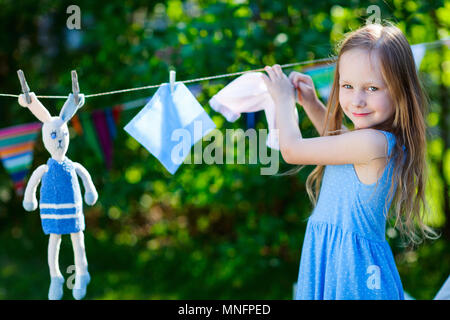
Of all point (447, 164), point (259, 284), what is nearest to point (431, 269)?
point (447, 164)

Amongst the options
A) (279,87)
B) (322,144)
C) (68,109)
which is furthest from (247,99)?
(68,109)

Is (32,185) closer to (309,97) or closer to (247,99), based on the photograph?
(247,99)

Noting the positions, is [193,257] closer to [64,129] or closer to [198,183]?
[198,183]

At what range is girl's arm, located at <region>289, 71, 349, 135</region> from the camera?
1.84 m

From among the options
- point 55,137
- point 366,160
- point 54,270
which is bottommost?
point 54,270

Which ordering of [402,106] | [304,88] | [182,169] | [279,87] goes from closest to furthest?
[402,106] → [279,87] → [304,88] → [182,169]

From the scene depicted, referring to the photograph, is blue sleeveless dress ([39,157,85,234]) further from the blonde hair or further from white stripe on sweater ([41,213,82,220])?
the blonde hair

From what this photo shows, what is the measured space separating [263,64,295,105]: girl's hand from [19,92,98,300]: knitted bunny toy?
2.09ft

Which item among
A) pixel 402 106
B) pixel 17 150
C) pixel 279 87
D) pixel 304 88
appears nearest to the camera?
pixel 402 106

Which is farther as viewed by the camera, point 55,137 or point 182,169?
point 182,169

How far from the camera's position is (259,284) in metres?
3.28

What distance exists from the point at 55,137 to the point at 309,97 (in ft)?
2.98

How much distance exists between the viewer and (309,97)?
1.86 metres

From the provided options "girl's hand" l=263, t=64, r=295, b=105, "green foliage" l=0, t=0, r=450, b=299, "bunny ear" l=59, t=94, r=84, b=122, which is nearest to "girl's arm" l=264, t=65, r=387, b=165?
"girl's hand" l=263, t=64, r=295, b=105
